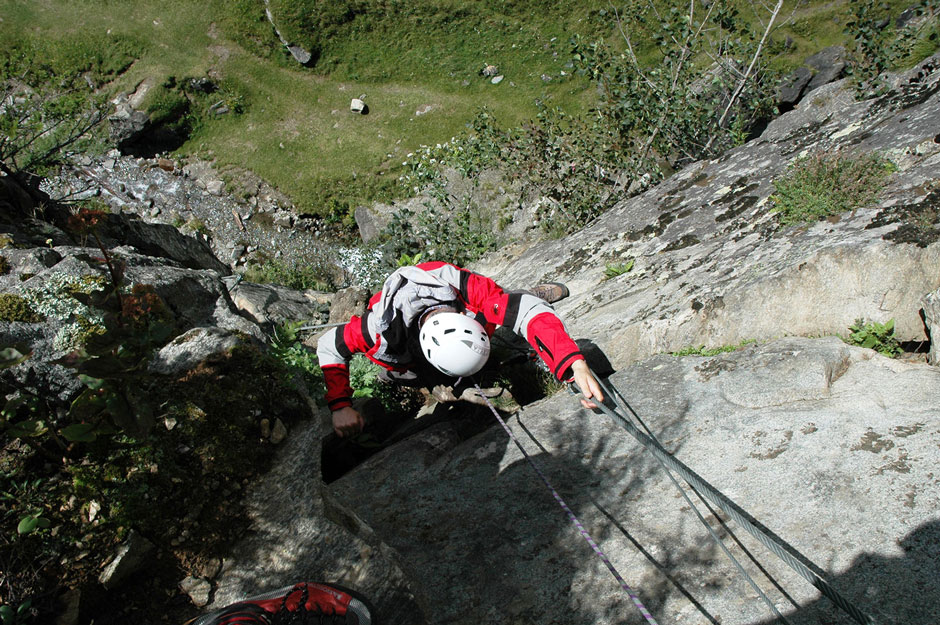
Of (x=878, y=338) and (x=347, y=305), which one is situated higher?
(x=347, y=305)

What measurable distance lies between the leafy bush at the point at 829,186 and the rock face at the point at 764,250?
0.11 m

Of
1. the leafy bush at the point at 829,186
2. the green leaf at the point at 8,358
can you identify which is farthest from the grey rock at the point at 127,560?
the leafy bush at the point at 829,186

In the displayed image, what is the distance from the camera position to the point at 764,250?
5.02 meters

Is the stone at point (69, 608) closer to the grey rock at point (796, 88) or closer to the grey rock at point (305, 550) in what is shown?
the grey rock at point (305, 550)

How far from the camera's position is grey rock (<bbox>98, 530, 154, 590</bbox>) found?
3.46 m

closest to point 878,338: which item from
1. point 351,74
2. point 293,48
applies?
point 351,74

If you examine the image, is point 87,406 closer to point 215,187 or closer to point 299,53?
point 215,187

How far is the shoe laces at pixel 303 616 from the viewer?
305cm

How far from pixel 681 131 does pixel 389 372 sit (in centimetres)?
707

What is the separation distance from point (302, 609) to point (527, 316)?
2.63 meters

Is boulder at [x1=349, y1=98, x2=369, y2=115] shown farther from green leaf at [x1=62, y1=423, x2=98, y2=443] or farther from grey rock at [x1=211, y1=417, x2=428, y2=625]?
green leaf at [x1=62, y1=423, x2=98, y2=443]

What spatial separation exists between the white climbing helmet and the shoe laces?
75.8 inches

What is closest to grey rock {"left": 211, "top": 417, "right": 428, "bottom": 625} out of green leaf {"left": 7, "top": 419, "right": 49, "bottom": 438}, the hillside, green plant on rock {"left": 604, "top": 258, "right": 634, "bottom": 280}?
the hillside

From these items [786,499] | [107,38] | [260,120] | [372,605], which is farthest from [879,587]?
[107,38]
